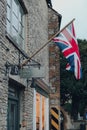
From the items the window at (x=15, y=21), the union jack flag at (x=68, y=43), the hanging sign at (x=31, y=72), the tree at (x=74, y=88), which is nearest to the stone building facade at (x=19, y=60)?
the window at (x=15, y=21)

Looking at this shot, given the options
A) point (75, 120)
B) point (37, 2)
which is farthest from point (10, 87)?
point (75, 120)

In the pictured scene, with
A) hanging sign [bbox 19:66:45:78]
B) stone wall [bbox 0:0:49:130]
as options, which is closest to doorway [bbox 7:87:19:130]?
stone wall [bbox 0:0:49:130]

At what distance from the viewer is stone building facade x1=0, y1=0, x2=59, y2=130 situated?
11273 millimetres

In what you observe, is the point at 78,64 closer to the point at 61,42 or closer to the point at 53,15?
Result: the point at 61,42

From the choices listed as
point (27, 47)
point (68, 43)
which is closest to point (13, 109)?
point (27, 47)

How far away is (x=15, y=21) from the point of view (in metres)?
13.5

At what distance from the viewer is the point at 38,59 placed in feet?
56.4

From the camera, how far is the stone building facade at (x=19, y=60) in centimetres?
1127

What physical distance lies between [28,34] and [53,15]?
270 inches

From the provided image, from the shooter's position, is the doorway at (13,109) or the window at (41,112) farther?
the window at (41,112)

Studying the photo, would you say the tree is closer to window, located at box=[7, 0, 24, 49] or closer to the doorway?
window, located at box=[7, 0, 24, 49]

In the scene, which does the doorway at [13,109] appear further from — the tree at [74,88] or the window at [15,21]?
the tree at [74,88]

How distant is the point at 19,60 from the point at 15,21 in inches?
43.7

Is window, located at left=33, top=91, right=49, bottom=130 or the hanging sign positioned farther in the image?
window, located at left=33, top=91, right=49, bottom=130
